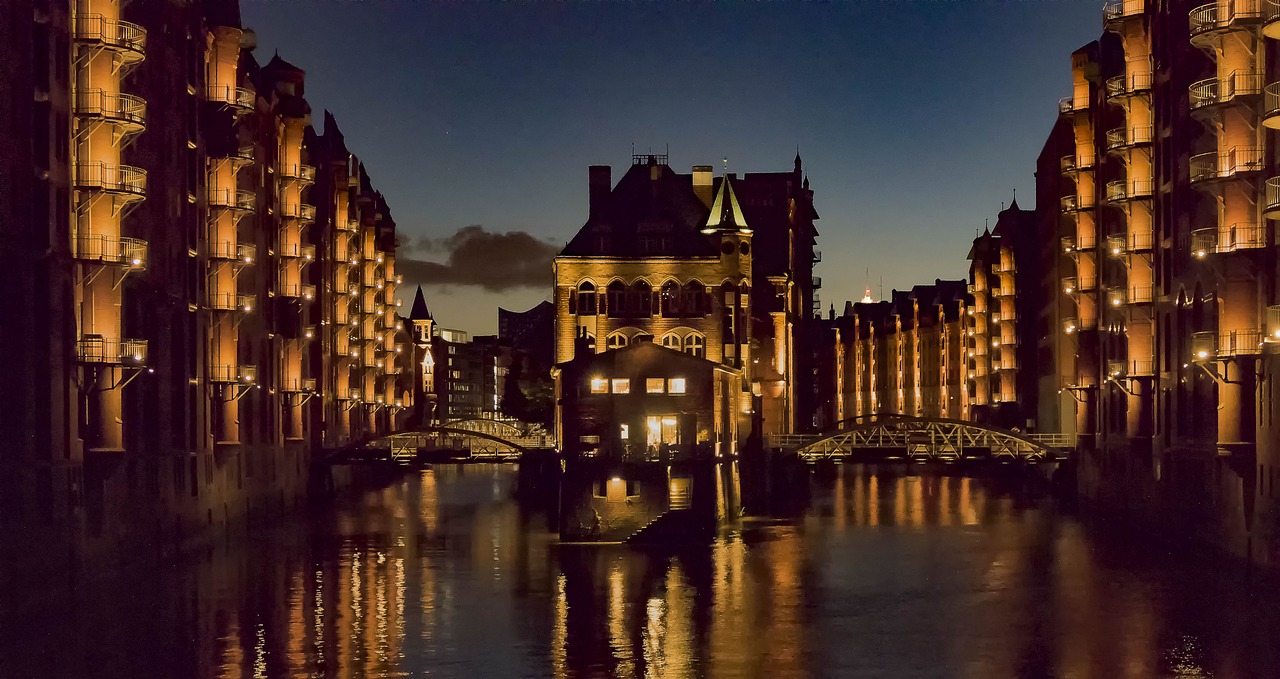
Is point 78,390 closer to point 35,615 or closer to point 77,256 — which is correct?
point 77,256

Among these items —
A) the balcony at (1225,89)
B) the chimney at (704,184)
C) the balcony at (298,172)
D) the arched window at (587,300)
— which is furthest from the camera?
the chimney at (704,184)

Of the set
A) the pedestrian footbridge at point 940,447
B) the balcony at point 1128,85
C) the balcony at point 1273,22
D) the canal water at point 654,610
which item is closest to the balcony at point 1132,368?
the canal water at point 654,610

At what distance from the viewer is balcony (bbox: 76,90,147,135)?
5616 cm

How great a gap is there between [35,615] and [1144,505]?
50773 millimetres

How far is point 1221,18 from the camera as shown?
189ft

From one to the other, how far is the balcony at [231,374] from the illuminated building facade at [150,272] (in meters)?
0.11

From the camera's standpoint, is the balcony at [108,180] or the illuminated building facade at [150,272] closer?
the illuminated building facade at [150,272]

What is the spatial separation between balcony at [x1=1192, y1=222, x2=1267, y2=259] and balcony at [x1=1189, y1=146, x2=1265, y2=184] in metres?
1.78

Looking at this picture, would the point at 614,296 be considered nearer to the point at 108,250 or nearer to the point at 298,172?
the point at 298,172

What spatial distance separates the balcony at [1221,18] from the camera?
185ft

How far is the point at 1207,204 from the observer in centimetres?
6706

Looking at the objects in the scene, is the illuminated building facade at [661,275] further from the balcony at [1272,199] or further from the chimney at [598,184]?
the balcony at [1272,199]

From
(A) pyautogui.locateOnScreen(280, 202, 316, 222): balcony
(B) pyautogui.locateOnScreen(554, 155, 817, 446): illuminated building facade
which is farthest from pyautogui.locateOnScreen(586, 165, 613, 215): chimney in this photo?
(A) pyautogui.locateOnScreen(280, 202, 316, 222): balcony

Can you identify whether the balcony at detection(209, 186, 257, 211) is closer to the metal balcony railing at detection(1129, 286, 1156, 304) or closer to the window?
the window
